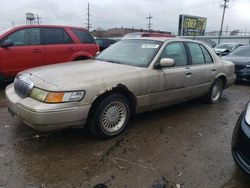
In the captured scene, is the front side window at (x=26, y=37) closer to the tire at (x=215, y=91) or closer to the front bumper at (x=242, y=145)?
the tire at (x=215, y=91)

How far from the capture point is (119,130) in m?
3.64

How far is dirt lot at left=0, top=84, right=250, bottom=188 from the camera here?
8.54 ft

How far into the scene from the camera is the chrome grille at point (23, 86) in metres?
3.19

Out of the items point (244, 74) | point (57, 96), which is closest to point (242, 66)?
A: point (244, 74)

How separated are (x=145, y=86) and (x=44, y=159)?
186 centimetres

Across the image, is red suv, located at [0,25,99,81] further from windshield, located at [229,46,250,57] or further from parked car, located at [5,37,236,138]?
windshield, located at [229,46,250,57]

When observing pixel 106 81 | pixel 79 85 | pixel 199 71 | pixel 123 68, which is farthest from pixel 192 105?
pixel 79 85

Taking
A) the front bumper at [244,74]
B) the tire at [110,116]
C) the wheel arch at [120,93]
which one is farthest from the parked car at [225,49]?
the tire at [110,116]

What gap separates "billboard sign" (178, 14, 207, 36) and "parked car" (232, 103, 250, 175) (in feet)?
116

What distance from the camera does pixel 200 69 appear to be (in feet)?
16.0

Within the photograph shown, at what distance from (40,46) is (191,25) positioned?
3498 centimetres

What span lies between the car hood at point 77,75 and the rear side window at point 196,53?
1.62 m

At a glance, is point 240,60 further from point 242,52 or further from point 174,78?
point 174,78

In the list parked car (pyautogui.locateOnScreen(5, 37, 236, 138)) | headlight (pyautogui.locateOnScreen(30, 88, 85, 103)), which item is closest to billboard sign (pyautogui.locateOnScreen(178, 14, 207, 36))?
parked car (pyautogui.locateOnScreen(5, 37, 236, 138))
